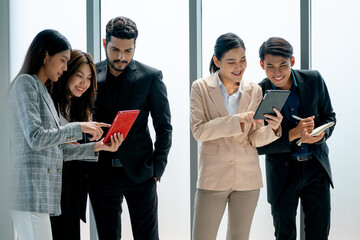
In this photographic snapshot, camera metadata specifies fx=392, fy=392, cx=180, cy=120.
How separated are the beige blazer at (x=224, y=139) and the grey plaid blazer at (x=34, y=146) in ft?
2.91

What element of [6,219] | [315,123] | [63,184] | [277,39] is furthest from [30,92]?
[315,123]

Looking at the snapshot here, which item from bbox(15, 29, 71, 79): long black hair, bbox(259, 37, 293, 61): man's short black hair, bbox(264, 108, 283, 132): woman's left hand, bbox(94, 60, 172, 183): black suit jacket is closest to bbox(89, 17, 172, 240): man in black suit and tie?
bbox(94, 60, 172, 183): black suit jacket

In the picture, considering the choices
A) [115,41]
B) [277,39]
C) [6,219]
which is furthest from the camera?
[277,39]

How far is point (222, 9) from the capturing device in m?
3.42

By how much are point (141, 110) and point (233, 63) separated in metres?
0.67

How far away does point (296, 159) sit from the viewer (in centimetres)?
265

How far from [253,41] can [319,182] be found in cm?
133

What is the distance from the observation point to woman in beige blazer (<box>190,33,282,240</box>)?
8.13 ft

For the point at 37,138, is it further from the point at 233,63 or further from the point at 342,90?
the point at 342,90

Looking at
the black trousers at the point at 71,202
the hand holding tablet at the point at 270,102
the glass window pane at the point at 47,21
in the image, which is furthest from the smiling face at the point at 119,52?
the glass window pane at the point at 47,21

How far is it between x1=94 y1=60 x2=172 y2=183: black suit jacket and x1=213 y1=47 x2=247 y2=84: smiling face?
43cm

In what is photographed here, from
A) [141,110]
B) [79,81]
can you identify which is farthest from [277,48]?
[79,81]

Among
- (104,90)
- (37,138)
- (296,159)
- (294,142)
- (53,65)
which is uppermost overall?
(53,65)

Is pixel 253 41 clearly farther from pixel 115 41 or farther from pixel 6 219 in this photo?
pixel 6 219
